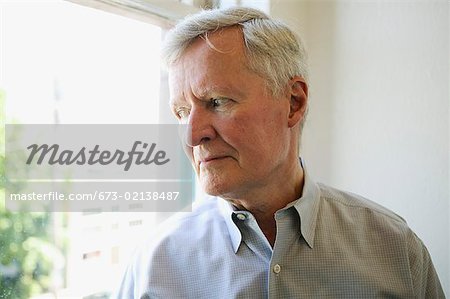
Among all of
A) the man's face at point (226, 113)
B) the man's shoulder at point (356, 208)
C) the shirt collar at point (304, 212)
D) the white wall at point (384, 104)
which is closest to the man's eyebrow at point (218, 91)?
the man's face at point (226, 113)

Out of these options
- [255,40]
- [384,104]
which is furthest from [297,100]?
A: [384,104]

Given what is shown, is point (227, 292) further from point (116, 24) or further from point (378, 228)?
point (116, 24)

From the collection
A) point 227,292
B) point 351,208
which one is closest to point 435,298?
point 351,208

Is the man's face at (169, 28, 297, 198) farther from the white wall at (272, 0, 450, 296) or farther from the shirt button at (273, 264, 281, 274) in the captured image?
the white wall at (272, 0, 450, 296)

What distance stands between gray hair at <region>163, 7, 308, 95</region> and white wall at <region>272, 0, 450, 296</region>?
0.57m

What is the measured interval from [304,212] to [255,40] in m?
0.43

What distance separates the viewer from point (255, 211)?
115cm

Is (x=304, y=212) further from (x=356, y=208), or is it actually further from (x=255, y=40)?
(x=255, y=40)

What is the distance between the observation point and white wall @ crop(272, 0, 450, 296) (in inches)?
56.6

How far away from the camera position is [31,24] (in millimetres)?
1179

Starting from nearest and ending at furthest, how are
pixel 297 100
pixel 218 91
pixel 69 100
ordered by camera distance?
pixel 218 91 < pixel 297 100 < pixel 69 100

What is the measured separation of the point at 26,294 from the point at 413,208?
3.84ft

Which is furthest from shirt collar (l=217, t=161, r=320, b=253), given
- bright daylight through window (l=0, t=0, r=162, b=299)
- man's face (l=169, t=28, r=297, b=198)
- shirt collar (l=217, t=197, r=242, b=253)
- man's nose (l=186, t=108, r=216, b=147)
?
bright daylight through window (l=0, t=0, r=162, b=299)

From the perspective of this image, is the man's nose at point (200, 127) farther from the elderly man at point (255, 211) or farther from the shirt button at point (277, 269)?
the shirt button at point (277, 269)
